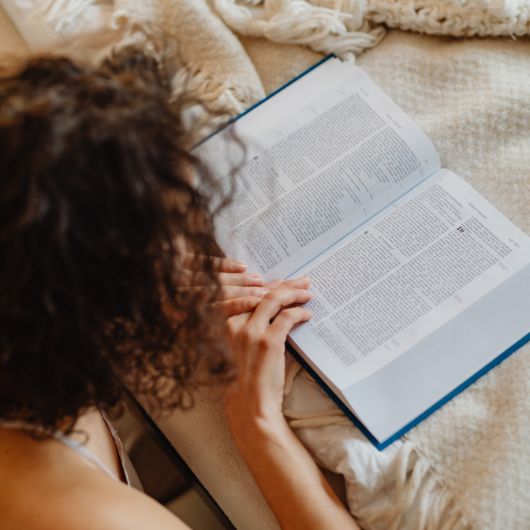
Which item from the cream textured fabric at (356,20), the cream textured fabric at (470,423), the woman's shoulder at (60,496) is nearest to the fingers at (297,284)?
the cream textured fabric at (470,423)

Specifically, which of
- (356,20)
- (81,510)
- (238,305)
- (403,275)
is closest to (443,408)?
(403,275)

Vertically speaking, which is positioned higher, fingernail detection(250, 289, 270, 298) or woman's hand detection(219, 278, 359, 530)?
fingernail detection(250, 289, 270, 298)

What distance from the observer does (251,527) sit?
0.56 metres

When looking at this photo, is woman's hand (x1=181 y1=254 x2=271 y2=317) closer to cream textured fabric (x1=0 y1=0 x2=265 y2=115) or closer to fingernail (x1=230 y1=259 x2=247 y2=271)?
fingernail (x1=230 y1=259 x2=247 y2=271)

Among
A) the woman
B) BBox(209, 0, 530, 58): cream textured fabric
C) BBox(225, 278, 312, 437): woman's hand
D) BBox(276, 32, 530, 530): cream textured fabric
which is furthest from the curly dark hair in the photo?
BBox(209, 0, 530, 58): cream textured fabric

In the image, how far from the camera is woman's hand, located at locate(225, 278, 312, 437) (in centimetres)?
53

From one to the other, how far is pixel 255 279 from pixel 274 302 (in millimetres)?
58

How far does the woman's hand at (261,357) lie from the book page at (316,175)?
7 centimetres

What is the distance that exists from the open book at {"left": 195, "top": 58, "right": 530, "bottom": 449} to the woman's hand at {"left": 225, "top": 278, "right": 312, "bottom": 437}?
0.03 meters

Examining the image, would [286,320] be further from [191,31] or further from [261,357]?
[191,31]

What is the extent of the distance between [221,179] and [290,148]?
0.12 metres

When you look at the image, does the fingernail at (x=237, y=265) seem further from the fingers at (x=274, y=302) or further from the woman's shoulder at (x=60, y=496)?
the woman's shoulder at (x=60, y=496)

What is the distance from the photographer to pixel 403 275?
583mm

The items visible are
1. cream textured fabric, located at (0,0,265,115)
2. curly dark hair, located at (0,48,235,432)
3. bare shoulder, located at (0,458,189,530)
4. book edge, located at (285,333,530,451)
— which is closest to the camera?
curly dark hair, located at (0,48,235,432)
